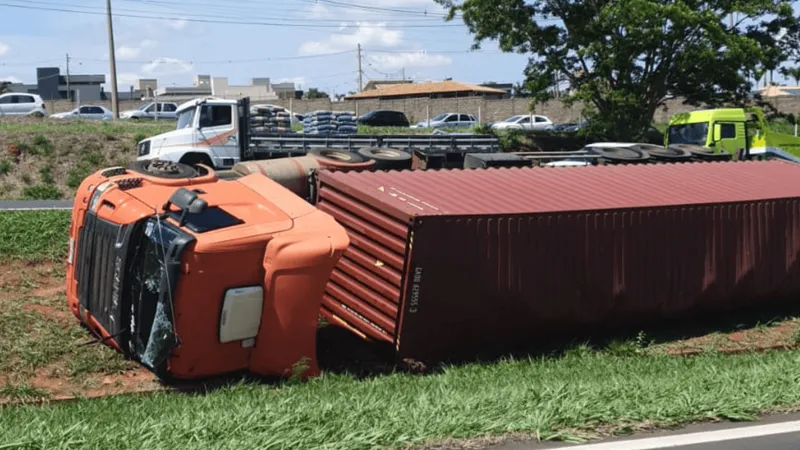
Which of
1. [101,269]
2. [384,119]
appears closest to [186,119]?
[101,269]

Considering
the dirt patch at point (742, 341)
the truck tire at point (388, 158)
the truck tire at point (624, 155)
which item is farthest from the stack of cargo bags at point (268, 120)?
the dirt patch at point (742, 341)

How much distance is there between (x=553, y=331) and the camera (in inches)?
471

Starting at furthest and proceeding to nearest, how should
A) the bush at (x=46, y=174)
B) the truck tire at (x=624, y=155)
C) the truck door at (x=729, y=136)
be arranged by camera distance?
the bush at (x=46, y=174) → the truck door at (x=729, y=136) → the truck tire at (x=624, y=155)

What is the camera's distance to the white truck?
2209cm

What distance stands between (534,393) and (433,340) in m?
3.65

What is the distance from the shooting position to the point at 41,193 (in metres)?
25.5

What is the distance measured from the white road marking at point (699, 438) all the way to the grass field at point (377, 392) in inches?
7.8

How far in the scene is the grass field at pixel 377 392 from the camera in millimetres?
6062

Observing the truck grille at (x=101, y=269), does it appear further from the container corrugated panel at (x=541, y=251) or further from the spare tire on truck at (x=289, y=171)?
the spare tire on truck at (x=289, y=171)

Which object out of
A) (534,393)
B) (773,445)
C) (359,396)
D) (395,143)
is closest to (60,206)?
(395,143)

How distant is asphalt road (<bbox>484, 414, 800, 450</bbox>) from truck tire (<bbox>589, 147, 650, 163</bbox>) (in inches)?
526

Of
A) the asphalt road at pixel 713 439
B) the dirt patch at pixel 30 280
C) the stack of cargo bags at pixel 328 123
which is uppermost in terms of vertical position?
the stack of cargo bags at pixel 328 123

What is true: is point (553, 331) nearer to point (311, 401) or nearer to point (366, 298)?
point (366, 298)

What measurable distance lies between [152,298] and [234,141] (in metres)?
13.3
